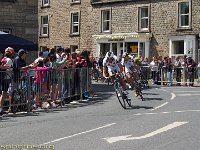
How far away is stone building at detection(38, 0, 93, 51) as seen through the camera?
46188 millimetres

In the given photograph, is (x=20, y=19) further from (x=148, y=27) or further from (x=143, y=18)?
(x=143, y=18)

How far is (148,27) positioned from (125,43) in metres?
2.80

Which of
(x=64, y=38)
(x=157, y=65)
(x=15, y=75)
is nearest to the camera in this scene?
(x=15, y=75)

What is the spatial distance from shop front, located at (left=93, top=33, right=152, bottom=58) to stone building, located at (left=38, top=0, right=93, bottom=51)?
1.44 m

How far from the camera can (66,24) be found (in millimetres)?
47938

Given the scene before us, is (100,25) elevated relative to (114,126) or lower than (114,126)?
elevated

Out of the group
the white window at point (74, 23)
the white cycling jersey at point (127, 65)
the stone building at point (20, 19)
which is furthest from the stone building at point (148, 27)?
the white cycling jersey at point (127, 65)

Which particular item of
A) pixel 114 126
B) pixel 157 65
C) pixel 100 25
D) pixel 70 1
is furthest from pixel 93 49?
pixel 114 126

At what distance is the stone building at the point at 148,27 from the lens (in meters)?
38.2

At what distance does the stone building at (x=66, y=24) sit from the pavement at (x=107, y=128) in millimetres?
29130

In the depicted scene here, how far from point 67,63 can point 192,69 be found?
13.2 m

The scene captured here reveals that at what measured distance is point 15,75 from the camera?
49.8 feet

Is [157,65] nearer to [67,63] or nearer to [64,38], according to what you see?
[67,63]

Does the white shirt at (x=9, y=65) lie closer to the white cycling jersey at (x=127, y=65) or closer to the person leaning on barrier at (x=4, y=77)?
the person leaning on barrier at (x=4, y=77)
